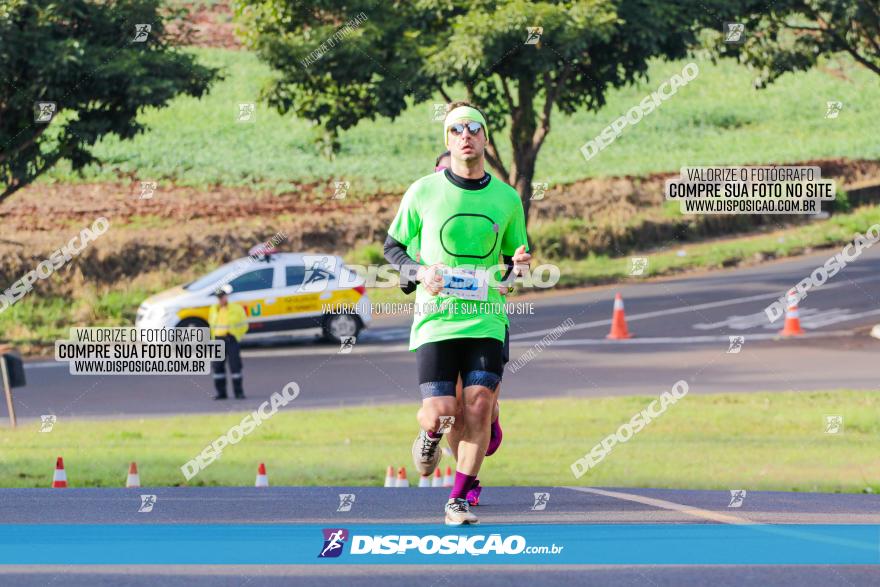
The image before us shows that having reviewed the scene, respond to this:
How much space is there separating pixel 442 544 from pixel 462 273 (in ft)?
5.06

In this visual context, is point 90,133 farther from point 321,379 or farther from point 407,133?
point 407,133

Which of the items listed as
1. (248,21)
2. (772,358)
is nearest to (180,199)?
(248,21)

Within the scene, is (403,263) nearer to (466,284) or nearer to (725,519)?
(466,284)

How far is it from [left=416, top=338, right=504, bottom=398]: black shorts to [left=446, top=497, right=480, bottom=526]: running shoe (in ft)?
2.07

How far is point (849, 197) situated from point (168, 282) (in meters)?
19.7

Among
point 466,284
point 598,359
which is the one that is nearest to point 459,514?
point 466,284

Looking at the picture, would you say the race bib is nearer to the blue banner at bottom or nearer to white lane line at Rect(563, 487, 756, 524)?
the blue banner at bottom

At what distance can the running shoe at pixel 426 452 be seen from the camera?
8.04 metres

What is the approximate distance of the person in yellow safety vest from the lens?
20.2m

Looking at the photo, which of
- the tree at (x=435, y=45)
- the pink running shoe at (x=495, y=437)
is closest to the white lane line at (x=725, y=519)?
the pink running shoe at (x=495, y=437)

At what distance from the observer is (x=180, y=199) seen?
39344mm

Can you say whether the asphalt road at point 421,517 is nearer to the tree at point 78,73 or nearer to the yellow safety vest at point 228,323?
the yellow safety vest at point 228,323

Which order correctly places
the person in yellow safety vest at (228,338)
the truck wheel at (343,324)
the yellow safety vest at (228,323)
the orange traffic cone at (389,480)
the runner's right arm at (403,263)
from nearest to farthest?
the runner's right arm at (403,263) < the orange traffic cone at (389,480) < the person in yellow safety vest at (228,338) < the yellow safety vest at (228,323) < the truck wheel at (343,324)

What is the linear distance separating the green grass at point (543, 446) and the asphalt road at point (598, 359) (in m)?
1.19
